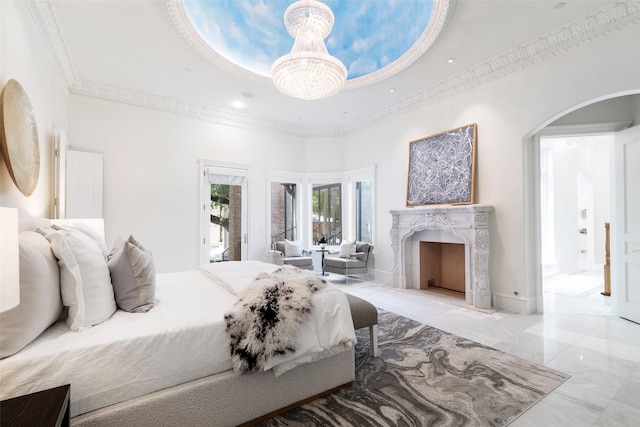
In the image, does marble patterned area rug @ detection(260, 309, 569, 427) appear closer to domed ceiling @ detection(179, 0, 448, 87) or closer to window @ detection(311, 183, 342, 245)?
domed ceiling @ detection(179, 0, 448, 87)

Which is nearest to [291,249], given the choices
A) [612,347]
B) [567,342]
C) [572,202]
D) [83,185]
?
[83,185]

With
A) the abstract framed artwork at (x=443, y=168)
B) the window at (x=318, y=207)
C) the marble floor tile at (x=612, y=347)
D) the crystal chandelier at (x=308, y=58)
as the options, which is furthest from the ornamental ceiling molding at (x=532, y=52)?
the marble floor tile at (x=612, y=347)

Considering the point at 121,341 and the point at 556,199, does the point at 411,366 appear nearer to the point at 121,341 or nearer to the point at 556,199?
the point at 121,341

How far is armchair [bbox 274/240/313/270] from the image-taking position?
5688 mm

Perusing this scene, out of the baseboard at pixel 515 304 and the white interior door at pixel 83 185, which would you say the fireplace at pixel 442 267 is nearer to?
the baseboard at pixel 515 304

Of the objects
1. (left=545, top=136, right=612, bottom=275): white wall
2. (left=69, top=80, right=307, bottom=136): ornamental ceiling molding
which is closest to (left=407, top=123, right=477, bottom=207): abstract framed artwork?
(left=69, top=80, right=307, bottom=136): ornamental ceiling molding

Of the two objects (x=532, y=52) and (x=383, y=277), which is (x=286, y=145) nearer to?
(x=383, y=277)

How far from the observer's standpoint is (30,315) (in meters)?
1.30

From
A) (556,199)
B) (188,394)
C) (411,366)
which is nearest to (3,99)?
(188,394)

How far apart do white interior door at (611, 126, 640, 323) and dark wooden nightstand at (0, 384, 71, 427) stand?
5.01m

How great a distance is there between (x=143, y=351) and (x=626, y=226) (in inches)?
194

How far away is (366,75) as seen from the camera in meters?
4.46

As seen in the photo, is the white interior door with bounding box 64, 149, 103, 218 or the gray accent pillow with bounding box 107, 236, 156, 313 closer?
the gray accent pillow with bounding box 107, 236, 156, 313

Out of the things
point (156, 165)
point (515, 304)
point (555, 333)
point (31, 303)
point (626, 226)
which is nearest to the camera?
point (31, 303)
